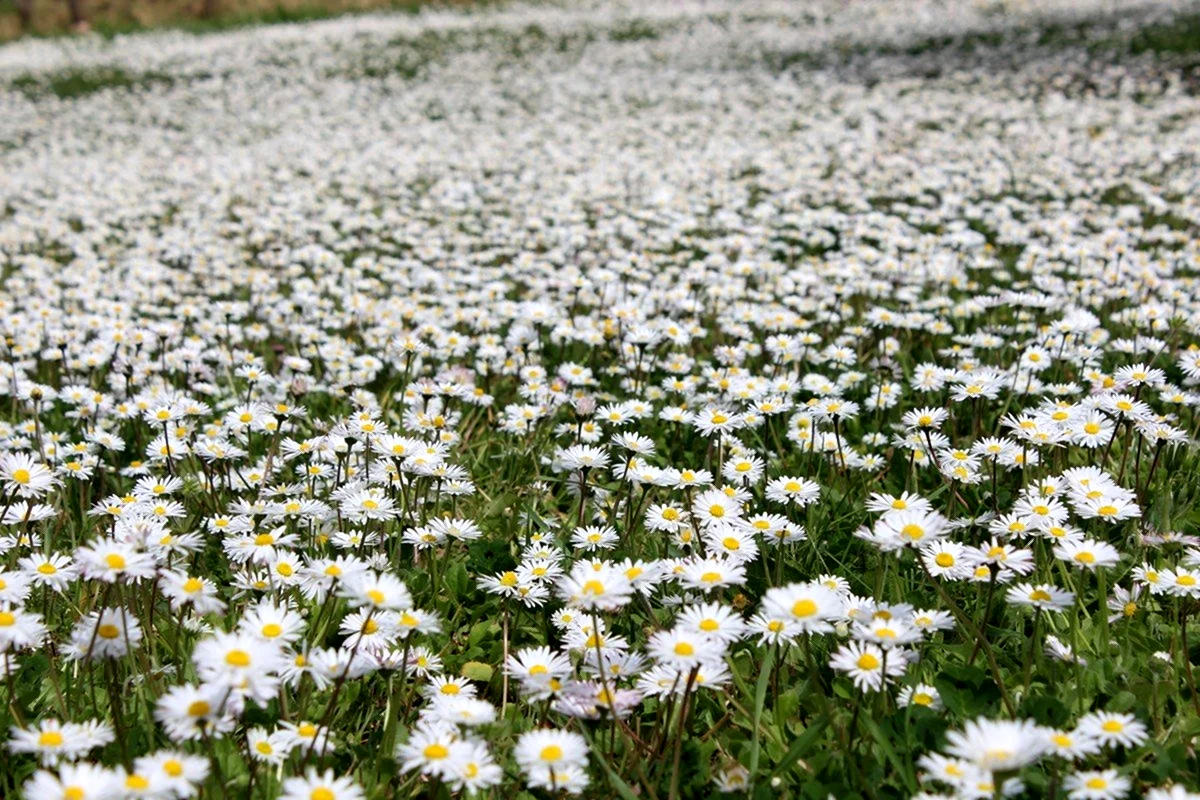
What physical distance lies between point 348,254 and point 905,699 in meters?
6.01

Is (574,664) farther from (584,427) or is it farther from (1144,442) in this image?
(1144,442)

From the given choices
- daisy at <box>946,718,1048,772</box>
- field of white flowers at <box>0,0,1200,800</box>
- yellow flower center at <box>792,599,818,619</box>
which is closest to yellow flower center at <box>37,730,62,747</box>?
field of white flowers at <box>0,0,1200,800</box>

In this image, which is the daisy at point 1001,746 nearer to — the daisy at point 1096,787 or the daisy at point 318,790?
the daisy at point 1096,787

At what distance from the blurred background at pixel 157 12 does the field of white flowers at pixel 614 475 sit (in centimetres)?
2156

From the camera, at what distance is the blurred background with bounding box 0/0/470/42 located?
28.8 meters

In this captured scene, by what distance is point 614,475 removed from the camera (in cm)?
321

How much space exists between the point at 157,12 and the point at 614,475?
34.4 meters

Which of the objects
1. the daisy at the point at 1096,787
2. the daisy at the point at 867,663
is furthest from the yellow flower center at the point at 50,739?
the daisy at the point at 1096,787

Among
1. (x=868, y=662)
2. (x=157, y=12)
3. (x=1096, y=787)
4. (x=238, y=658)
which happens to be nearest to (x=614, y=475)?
(x=868, y=662)

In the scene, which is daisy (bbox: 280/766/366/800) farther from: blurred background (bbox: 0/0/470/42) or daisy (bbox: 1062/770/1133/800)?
blurred background (bbox: 0/0/470/42)

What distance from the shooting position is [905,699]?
2.17 metres

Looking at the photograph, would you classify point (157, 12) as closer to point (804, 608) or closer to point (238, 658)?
point (238, 658)

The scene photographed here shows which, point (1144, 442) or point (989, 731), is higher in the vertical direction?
point (989, 731)

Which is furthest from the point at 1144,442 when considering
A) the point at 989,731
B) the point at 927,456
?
the point at 989,731
